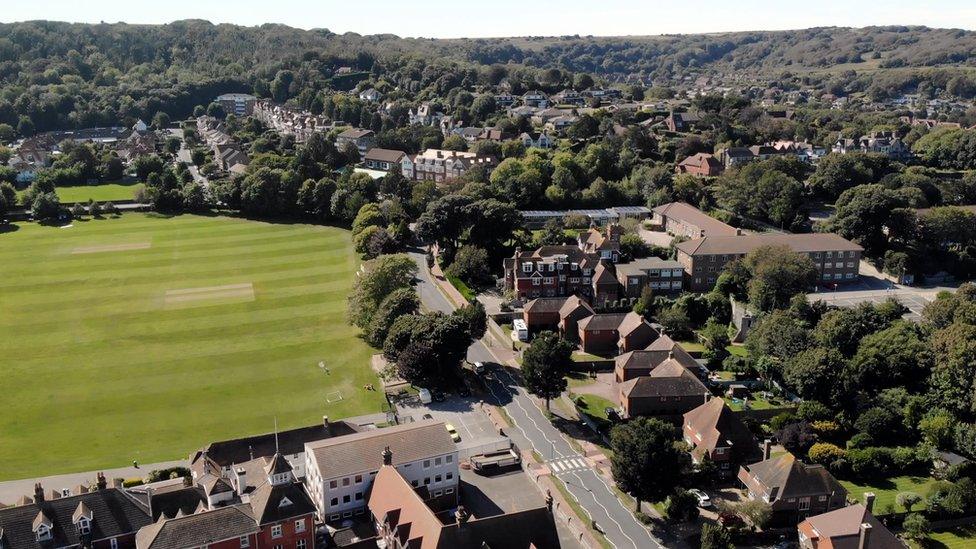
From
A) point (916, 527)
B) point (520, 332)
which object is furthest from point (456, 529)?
point (520, 332)

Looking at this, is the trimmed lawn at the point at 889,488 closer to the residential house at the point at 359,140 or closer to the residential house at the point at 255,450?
the residential house at the point at 255,450

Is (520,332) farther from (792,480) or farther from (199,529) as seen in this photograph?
(199,529)

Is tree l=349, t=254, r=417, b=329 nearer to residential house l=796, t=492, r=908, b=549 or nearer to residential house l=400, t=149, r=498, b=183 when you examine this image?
residential house l=796, t=492, r=908, b=549

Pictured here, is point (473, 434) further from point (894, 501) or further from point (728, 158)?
point (728, 158)

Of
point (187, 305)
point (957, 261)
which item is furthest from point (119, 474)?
point (957, 261)

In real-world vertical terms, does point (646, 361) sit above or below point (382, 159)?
below

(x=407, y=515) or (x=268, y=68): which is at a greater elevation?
(x=268, y=68)

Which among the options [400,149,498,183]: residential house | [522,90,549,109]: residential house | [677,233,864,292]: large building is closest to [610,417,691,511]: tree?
[677,233,864,292]: large building
